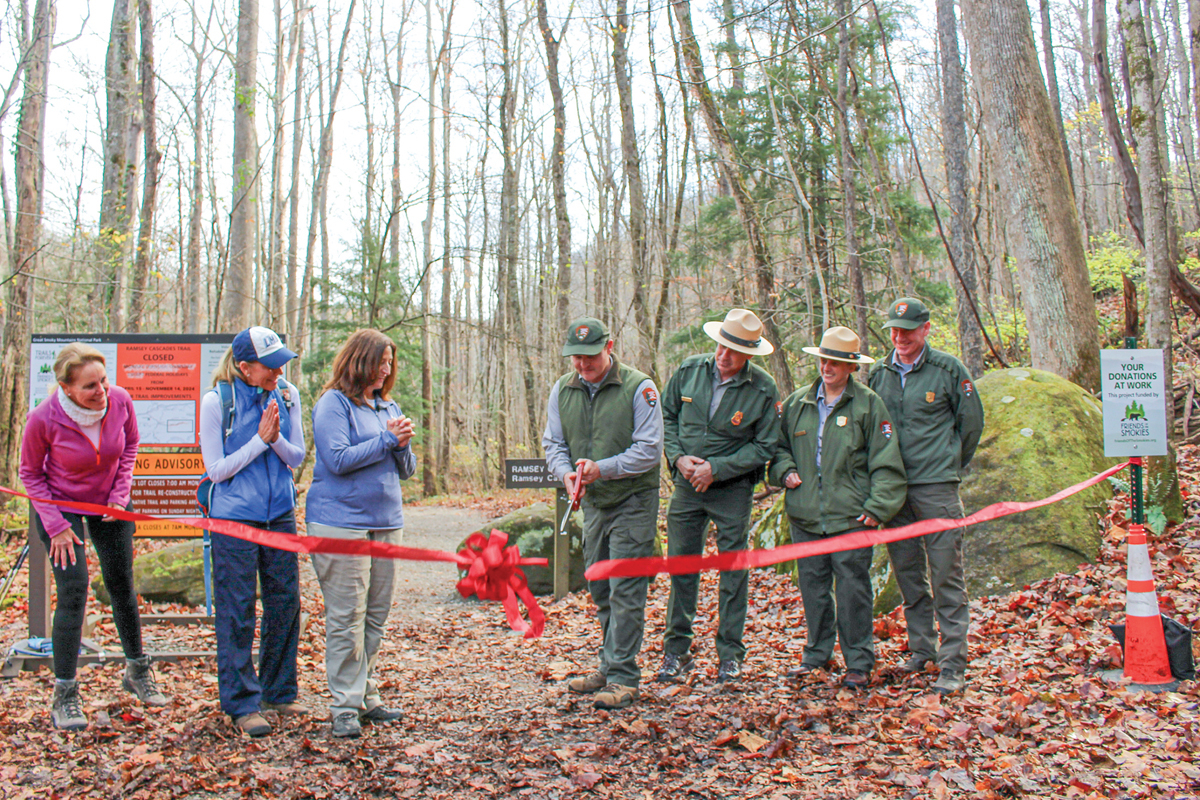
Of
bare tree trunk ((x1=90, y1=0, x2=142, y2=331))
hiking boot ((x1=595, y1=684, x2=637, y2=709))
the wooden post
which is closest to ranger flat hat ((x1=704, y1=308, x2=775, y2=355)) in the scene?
hiking boot ((x1=595, y1=684, x2=637, y2=709))

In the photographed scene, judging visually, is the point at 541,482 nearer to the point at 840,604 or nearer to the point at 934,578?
the point at 840,604

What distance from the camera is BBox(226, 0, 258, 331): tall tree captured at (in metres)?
11.8

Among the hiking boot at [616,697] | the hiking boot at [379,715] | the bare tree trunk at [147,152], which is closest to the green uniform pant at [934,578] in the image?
the hiking boot at [616,697]

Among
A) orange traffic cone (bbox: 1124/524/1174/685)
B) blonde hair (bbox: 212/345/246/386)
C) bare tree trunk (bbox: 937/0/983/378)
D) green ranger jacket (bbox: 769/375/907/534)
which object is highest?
bare tree trunk (bbox: 937/0/983/378)

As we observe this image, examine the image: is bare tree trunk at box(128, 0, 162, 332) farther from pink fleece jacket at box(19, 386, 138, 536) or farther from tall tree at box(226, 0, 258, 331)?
pink fleece jacket at box(19, 386, 138, 536)

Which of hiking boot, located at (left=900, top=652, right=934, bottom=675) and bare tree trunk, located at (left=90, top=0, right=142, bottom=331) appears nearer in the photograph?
hiking boot, located at (left=900, top=652, right=934, bottom=675)

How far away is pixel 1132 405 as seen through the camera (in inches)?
191

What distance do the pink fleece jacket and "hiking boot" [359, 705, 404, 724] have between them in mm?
1922

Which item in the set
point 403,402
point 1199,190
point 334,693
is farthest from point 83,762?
point 1199,190

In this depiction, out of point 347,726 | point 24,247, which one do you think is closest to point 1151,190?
point 347,726

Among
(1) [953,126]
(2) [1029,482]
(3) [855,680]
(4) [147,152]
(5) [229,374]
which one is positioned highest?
(1) [953,126]

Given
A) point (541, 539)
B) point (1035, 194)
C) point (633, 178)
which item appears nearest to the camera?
point (1035, 194)

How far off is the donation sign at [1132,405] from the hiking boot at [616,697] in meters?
3.21

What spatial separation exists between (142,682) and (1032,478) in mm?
6532
